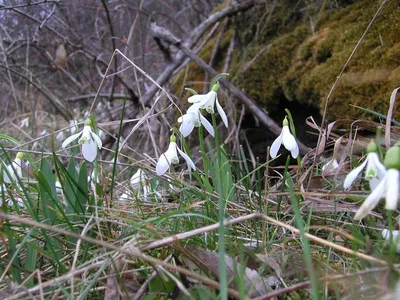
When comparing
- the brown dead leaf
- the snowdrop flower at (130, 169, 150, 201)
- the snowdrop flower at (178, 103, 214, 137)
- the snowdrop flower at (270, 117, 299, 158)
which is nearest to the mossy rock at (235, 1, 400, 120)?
the snowdrop flower at (270, 117, 299, 158)

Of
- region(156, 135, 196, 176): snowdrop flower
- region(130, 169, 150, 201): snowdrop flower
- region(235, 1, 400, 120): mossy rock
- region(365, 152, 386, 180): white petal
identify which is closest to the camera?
region(365, 152, 386, 180): white petal

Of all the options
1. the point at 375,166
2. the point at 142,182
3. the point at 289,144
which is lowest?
the point at 142,182

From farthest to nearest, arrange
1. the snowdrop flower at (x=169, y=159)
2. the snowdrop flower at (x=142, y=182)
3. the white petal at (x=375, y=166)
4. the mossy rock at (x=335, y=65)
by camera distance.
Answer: the mossy rock at (x=335, y=65) → the snowdrop flower at (x=142, y=182) → the snowdrop flower at (x=169, y=159) → the white petal at (x=375, y=166)

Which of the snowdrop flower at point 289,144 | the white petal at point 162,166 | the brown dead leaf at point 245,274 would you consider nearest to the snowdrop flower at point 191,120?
the white petal at point 162,166

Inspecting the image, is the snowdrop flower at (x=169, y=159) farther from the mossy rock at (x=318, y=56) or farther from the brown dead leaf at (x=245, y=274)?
the mossy rock at (x=318, y=56)

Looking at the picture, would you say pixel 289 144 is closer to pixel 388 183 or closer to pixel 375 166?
pixel 375 166

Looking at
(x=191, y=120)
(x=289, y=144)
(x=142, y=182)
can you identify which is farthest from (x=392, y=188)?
(x=142, y=182)

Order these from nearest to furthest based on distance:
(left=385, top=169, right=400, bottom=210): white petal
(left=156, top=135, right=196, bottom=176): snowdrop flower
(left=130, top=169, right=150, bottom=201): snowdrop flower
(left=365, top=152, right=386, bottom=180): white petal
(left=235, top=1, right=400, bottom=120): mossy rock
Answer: (left=385, top=169, right=400, bottom=210): white petal, (left=365, top=152, right=386, bottom=180): white petal, (left=156, top=135, right=196, bottom=176): snowdrop flower, (left=130, top=169, right=150, bottom=201): snowdrop flower, (left=235, top=1, right=400, bottom=120): mossy rock

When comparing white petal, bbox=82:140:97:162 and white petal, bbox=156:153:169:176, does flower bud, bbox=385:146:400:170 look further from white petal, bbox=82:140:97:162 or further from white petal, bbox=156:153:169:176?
white petal, bbox=82:140:97:162
